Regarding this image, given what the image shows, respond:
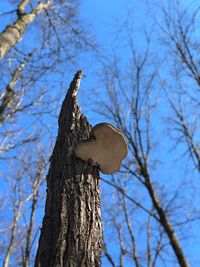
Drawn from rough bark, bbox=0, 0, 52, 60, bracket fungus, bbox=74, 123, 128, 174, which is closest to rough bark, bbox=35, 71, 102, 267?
bracket fungus, bbox=74, 123, 128, 174

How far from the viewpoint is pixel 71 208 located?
2.13 metres

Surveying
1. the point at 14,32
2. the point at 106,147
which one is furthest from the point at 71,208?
the point at 14,32

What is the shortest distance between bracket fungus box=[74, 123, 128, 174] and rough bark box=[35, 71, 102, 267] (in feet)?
0.27

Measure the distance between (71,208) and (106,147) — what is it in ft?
2.33

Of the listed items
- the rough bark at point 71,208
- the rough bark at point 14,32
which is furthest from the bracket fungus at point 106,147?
the rough bark at point 14,32

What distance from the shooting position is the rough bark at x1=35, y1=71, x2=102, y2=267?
1.95 meters

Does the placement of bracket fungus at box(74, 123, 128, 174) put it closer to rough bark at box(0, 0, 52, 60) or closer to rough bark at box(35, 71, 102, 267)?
rough bark at box(35, 71, 102, 267)

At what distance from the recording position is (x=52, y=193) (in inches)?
89.1

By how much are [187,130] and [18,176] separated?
669cm

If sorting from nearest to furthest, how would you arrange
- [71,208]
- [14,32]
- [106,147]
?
[71,208]
[106,147]
[14,32]

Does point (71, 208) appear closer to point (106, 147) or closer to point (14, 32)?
point (106, 147)

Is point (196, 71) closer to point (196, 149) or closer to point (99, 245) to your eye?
point (196, 149)

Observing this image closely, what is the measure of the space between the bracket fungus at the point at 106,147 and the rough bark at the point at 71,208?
82 millimetres

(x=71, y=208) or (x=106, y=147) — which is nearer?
(x=71, y=208)
